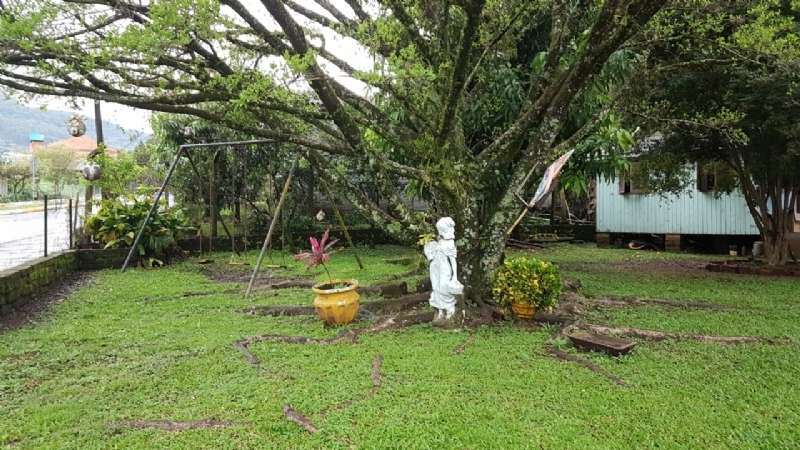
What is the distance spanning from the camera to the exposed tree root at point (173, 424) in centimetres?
325

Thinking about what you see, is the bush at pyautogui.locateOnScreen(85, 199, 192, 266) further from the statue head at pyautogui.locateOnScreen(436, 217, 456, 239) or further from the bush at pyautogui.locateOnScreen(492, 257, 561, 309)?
the bush at pyautogui.locateOnScreen(492, 257, 561, 309)

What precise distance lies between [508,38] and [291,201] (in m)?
8.49

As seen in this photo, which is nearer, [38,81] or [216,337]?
[38,81]

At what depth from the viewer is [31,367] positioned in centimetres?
449

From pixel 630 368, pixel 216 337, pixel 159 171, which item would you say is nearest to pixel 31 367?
pixel 216 337


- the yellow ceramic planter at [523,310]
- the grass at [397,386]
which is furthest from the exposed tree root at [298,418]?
the yellow ceramic planter at [523,310]

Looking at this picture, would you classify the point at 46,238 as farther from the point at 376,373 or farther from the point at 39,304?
the point at 376,373

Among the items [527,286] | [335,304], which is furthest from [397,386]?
[527,286]

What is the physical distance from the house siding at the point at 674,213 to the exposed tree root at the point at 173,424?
33.9 ft

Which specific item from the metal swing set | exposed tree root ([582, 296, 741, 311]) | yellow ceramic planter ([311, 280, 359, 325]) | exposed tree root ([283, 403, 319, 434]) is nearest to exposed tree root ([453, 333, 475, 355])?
yellow ceramic planter ([311, 280, 359, 325])

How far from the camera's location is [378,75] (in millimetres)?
5066

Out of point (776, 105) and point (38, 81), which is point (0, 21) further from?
point (776, 105)

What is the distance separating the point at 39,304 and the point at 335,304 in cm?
437

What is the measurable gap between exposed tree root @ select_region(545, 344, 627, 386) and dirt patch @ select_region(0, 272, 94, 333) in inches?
229
